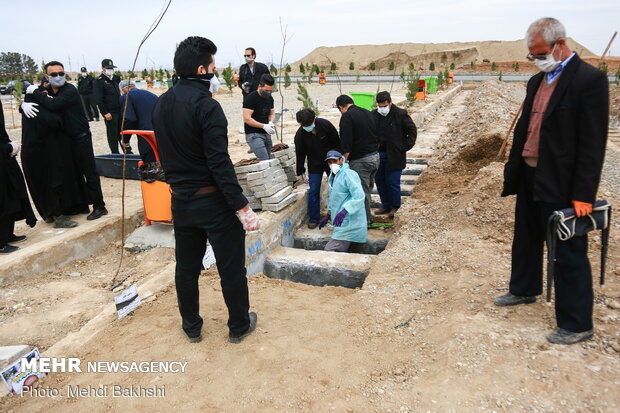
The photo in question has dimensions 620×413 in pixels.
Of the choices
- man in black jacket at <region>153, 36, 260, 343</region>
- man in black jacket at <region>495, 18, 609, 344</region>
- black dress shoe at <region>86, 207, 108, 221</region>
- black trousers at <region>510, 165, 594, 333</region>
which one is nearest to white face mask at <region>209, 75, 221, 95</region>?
man in black jacket at <region>153, 36, 260, 343</region>

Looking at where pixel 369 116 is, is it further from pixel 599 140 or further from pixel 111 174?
pixel 111 174

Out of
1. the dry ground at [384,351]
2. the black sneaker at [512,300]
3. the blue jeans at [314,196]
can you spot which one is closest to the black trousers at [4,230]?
the dry ground at [384,351]

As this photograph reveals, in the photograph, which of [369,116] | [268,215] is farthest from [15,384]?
[369,116]

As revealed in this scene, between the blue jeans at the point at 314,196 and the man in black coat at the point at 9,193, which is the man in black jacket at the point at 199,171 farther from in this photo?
the blue jeans at the point at 314,196

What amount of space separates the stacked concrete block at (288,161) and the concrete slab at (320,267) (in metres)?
1.26

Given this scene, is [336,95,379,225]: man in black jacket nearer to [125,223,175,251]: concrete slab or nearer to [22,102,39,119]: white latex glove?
[125,223,175,251]: concrete slab

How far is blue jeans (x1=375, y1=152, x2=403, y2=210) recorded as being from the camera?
5773 millimetres

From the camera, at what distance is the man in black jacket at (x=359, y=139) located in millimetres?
5141

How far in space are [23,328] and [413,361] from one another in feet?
9.19

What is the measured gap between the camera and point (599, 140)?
2.27 metres

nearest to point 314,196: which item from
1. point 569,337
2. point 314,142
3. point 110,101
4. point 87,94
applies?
point 314,142

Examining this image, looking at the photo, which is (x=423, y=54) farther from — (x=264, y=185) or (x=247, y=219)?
(x=247, y=219)

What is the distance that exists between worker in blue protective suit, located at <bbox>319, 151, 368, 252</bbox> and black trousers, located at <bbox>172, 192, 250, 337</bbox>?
227 cm

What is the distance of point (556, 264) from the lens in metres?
2.46
